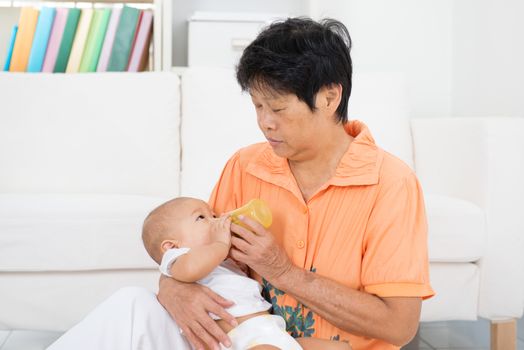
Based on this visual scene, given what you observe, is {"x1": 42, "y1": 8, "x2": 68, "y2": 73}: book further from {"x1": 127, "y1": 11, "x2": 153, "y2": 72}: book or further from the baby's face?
the baby's face

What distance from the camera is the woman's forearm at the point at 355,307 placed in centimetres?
114

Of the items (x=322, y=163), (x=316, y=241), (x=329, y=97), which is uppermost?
(x=329, y=97)

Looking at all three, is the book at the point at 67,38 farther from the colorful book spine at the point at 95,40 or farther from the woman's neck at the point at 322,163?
the woman's neck at the point at 322,163

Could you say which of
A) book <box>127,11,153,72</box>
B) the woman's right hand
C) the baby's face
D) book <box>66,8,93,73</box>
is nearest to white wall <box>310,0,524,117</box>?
book <box>127,11,153,72</box>

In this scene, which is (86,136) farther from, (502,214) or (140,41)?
(502,214)

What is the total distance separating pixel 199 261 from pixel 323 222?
0.87 feet

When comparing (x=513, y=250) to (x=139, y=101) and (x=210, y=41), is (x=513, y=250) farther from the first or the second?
(x=210, y=41)

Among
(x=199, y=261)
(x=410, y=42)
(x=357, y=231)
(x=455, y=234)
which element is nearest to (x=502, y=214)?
(x=455, y=234)

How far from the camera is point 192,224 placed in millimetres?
1278

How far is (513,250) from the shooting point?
1.92 m

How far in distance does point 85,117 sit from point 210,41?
970 mm

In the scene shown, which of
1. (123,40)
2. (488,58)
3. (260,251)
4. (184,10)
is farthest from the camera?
(184,10)

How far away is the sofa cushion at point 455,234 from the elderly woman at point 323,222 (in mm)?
660

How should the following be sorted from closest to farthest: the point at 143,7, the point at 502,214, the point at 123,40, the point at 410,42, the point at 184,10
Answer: the point at 502,214 < the point at 123,40 < the point at 410,42 < the point at 143,7 < the point at 184,10
